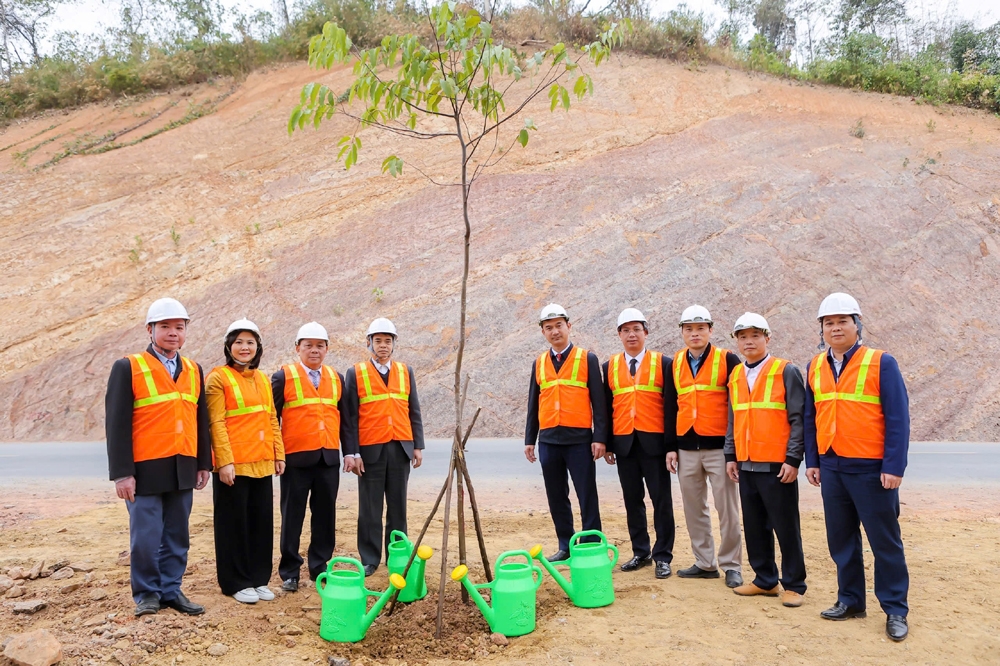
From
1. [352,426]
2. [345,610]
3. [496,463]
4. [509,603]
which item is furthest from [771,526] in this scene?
[496,463]

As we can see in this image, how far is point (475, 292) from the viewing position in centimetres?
1595

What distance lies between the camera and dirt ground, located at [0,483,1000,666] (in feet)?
14.0

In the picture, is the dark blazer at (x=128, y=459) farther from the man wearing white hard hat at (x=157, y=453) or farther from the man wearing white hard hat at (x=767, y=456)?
the man wearing white hard hat at (x=767, y=456)

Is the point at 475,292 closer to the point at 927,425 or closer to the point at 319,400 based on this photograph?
the point at 927,425

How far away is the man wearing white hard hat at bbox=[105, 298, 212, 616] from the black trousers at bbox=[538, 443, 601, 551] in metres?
2.70

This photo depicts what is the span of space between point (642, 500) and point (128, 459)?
3820mm

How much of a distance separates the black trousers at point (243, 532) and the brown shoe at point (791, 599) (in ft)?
11.9

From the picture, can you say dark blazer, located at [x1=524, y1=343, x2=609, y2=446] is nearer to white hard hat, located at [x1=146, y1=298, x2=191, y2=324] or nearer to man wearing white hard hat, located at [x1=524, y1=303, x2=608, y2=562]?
man wearing white hard hat, located at [x1=524, y1=303, x2=608, y2=562]

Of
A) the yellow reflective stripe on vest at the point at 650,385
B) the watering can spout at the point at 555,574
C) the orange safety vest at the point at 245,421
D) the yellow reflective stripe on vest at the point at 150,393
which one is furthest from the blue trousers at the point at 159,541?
the yellow reflective stripe on vest at the point at 650,385

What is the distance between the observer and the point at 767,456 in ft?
16.9

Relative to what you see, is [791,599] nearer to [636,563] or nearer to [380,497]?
[636,563]

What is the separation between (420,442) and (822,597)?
11.0ft

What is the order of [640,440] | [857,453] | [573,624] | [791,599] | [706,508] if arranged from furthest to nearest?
[640,440]
[706,508]
[791,599]
[573,624]
[857,453]

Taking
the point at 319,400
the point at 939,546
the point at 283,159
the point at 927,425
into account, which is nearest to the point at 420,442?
the point at 319,400
